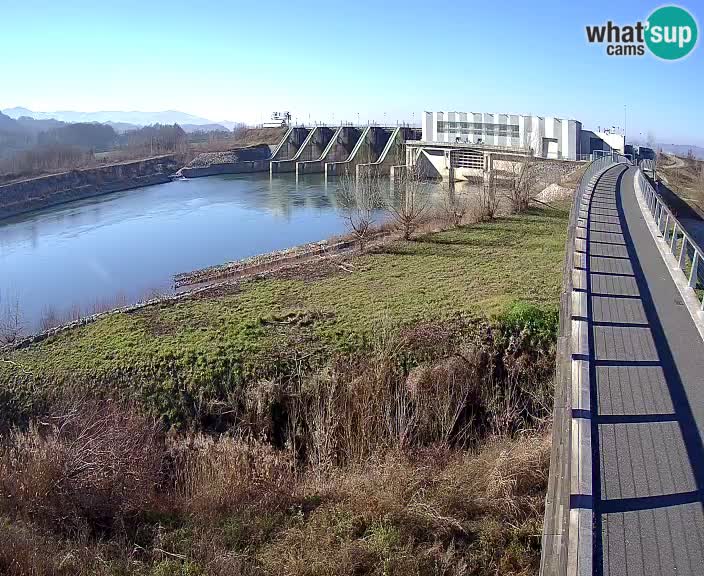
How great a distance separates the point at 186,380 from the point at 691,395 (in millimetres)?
7800

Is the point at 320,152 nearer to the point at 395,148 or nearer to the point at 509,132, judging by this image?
A: the point at 395,148

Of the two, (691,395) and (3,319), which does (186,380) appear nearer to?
(691,395)

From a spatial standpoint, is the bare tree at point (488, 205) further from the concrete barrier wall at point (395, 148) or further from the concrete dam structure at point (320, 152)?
the concrete dam structure at point (320, 152)

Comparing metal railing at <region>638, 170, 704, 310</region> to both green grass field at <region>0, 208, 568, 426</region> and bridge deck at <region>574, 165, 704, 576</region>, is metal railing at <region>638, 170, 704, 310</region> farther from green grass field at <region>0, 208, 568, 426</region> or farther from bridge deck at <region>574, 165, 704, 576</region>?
green grass field at <region>0, 208, 568, 426</region>

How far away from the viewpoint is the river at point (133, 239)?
67.4 ft

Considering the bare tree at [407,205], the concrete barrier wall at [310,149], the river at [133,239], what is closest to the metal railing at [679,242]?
the bare tree at [407,205]

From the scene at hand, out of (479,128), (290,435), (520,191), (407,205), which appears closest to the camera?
(290,435)

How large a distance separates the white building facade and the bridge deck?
2940cm

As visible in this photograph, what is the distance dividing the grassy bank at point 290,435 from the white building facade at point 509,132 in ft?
92.3

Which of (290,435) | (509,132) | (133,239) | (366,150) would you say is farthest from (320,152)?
(290,435)

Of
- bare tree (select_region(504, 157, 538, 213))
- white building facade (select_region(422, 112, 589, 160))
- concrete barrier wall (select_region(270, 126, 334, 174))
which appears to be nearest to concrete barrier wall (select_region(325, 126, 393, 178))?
concrete barrier wall (select_region(270, 126, 334, 174))

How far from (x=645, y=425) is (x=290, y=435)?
212 inches

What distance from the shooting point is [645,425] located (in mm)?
6465

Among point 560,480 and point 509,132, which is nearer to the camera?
point 560,480
